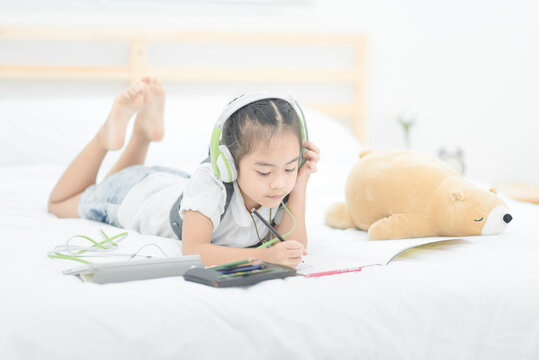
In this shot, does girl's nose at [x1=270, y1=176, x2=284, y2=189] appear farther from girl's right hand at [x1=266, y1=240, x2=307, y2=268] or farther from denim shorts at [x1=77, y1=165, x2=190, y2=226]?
denim shorts at [x1=77, y1=165, x2=190, y2=226]

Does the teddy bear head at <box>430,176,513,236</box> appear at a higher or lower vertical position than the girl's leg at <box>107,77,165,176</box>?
lower

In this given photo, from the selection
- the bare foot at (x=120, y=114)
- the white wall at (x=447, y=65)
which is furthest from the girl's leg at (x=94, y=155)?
the white wall at (x=447, y=65)

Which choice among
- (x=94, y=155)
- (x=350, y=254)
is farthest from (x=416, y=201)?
(x=94, y=155)

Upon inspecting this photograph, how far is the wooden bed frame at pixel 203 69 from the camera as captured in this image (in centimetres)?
262

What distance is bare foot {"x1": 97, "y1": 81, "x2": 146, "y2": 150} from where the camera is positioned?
1.44m

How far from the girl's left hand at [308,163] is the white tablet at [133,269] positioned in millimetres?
358

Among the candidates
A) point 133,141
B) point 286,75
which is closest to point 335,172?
point 133,141

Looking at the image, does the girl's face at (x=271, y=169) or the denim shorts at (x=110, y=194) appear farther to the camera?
the denim shorts at (x=110, y=194)

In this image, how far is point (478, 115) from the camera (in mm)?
3016

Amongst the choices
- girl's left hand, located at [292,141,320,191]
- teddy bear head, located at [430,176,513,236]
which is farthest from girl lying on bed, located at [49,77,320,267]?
teddy bear head, located at [430,176,513,236]

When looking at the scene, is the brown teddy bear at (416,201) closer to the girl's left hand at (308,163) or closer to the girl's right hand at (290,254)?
the girl's left hand at (308,163)

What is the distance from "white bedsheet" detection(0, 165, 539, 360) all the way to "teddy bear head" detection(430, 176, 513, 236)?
0.47ft

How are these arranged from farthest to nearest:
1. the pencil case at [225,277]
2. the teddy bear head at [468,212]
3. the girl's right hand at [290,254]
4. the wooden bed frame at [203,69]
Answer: the wooden bed frame at [203,69]
the teddy bear head at [468,212]
the girl's right hand at [290,254]
the pencil case at [225,277]

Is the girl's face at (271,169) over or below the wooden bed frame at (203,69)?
below
